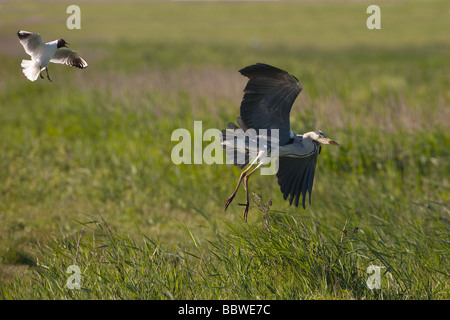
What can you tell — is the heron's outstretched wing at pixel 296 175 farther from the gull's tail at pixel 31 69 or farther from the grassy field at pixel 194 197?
the gull's tail at pixel 31 69

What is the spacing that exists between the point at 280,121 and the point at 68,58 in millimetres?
1850

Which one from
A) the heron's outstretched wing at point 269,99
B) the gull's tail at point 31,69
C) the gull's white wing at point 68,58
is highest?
the gull's white wing at point 68,58

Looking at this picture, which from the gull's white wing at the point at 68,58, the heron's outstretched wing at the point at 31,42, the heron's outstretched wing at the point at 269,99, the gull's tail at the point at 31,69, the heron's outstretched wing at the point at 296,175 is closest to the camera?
the gull's tail at the point at 31,69

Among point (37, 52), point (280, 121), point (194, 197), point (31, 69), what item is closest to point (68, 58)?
point (37, 52)

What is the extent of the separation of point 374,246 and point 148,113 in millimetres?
6853

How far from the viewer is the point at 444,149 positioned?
343 inches

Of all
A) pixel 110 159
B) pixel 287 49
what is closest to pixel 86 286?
pixel 110 159

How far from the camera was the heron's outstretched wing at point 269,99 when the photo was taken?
4484 mm

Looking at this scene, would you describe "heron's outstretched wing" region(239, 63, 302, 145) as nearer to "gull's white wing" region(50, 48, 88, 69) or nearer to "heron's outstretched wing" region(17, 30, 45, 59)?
"gull's white wing" region(50, 48, 88, 69)

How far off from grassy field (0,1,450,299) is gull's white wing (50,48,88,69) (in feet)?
4.68

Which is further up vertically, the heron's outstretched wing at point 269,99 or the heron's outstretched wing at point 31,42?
the heron's outstretched wing at point 31,42

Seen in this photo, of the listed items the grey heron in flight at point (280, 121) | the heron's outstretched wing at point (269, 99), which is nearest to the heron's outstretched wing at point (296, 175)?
the grey heron in flight at point (280, 121)

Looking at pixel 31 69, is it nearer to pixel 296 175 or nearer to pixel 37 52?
pixel 37 52

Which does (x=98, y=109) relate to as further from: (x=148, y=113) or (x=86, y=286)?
(x=86, y=286)
